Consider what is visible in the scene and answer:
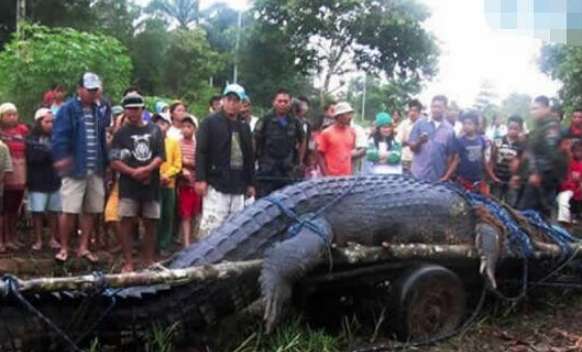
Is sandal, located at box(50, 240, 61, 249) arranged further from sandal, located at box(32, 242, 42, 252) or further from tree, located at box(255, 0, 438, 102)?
tree, located at box(255, 0, 438, 102)

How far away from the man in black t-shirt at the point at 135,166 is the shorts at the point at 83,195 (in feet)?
0.78

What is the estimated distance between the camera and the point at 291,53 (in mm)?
28188

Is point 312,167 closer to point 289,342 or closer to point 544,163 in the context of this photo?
point 544,163

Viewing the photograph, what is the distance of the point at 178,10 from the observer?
147 feet

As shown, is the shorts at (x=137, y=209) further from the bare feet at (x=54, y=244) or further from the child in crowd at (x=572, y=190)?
the child in crowd at (x=572, y=190)

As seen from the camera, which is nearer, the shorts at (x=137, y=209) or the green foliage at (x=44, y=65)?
the shorts at (x=137, y=209)

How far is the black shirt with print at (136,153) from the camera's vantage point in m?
6.21

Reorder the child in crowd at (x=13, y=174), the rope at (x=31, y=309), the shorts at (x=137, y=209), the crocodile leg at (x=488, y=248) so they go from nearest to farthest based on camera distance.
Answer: the rope at (x=31, y=309)
the crocodile leg at (x=488, y=248)
the shorts at (x=137, y=209)
the child in crowd at (x=13, y=174)

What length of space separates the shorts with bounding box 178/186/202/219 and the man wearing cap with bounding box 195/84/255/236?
113 centimetres

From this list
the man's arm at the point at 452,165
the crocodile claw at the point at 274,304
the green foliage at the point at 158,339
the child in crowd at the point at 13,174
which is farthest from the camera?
the man's arm at the point at 452,165

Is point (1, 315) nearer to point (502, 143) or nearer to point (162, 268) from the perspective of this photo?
point (162, 268)

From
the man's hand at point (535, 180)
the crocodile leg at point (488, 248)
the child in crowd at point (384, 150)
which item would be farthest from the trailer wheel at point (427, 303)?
the child in crowd at point (384, 150)

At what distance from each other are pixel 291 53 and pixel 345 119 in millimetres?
20993

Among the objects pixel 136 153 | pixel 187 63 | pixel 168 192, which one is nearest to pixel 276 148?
pixel 168 192
